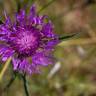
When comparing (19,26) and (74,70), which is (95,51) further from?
(19,26)

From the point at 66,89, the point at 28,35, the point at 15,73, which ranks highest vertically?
the point at 28,35

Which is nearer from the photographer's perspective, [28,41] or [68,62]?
[28,41]

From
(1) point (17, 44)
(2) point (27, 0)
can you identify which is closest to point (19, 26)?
(1) point (17, 44)

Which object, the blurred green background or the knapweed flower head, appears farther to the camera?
the blurred green background

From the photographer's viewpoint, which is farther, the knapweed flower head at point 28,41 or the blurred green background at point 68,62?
the blurred green background at point 68,62
